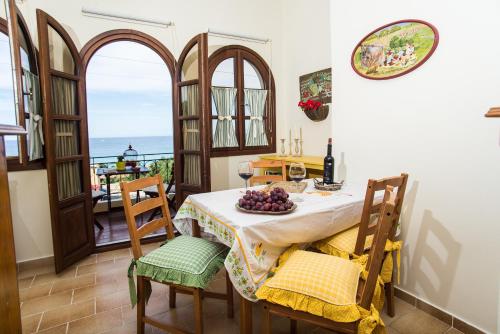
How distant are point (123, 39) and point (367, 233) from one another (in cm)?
307

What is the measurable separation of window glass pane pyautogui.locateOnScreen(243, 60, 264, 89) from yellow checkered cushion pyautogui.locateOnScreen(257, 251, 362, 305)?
9.65ft

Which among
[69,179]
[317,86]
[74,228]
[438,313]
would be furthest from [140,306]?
[317,86]

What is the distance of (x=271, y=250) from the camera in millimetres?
1580

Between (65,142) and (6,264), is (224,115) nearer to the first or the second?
(65,142)

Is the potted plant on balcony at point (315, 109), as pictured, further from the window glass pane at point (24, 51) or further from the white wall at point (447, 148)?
the window glass pane at point (24, 51)

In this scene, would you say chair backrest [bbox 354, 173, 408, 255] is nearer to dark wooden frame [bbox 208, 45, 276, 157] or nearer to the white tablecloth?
the white tablecloth

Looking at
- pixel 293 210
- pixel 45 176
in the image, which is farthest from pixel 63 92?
pixel 293 210

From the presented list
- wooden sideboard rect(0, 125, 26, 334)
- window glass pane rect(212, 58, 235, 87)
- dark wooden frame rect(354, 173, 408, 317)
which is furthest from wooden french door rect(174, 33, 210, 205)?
wooden sideboard rect(0, 125, 26, 334)

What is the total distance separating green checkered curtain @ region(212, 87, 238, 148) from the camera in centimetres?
374

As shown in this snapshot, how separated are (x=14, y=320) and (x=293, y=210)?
3.99ft

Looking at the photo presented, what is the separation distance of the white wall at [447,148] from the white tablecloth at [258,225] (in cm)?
46

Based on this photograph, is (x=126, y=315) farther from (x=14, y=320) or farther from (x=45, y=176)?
(x=45, y=176)

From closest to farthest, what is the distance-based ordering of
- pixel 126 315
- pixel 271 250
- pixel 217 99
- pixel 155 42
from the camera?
pixel 271 250 < pixel 126 315 < pixel 155 42 < pixel 217 99

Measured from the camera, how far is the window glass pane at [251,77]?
13.1 feet
